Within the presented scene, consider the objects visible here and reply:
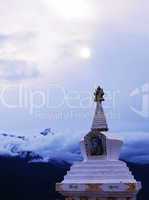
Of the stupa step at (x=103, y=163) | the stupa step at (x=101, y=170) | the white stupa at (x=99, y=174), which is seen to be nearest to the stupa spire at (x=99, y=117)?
the white stupa at (x=99, y=174)

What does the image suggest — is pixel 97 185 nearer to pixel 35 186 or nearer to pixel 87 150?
pixel 87 150

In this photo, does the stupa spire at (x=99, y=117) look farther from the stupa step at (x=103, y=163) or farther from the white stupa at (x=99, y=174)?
the stupa step at (x=103, y=163)

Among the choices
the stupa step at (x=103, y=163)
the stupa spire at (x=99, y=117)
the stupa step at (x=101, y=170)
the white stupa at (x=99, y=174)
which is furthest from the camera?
the stupa spire at (x=99, y=117)

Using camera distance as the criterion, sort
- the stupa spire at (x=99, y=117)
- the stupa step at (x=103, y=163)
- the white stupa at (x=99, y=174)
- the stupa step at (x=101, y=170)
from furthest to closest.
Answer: the stupa spire at (x=99, y=117)
the stupa step at (x=103, y=163)
the stupa step at (x=101, y=170)
the white stupa at (x=99, y=174)

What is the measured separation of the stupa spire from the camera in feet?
29.0

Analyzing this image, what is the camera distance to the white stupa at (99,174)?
8.03m

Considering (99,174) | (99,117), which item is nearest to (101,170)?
(99,174)

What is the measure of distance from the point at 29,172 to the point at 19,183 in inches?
17.5

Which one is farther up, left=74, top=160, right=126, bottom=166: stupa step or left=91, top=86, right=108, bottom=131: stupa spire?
left=91, top=86, right=108, bottom=131: stupa spire

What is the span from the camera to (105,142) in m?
8.62

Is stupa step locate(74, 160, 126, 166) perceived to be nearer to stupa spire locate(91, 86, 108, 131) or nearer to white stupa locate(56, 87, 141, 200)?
white stupa locate(56, 87, 141, 200)

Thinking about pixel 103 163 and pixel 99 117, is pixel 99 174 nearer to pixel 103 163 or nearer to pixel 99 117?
pixel 103 163

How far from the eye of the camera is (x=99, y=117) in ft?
29.2

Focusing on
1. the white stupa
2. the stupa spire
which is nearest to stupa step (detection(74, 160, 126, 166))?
the white stupa
